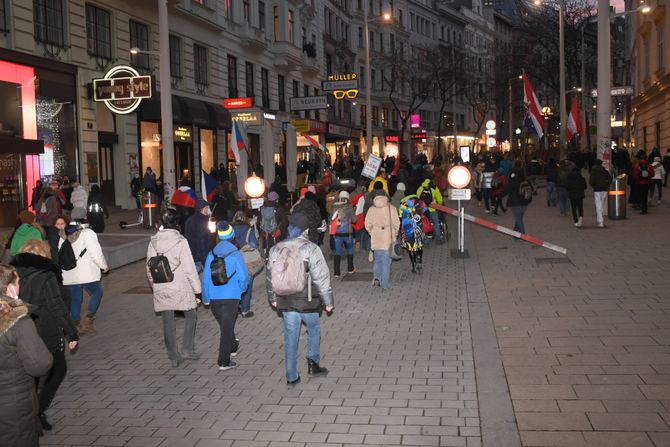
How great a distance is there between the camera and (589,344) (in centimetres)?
784

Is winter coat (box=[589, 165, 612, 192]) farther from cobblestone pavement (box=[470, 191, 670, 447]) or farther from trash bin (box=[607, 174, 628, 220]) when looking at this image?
cobblestone pavement (box=[470, 191, 670, 447])

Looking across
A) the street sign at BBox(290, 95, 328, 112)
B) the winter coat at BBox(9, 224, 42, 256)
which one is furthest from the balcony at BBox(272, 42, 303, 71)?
the winter coat at BBox(9, 224, 42, 256)

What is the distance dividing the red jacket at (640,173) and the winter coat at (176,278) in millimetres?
17197

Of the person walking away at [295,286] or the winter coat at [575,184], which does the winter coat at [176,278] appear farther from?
the winter coat at [575,184]

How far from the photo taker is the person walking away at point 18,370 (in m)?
4.12

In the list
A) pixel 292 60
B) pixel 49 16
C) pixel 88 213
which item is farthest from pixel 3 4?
pixel 292 60

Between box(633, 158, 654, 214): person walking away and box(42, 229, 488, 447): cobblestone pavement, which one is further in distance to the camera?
box(633, 158, 654, 214): person walking away

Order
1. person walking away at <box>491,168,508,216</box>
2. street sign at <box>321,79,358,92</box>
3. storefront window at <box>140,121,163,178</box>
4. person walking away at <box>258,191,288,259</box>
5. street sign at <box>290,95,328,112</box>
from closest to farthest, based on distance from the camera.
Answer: person walking away at <box>258,191,288,259</box>
person walking away at <box>491,168,508,216</box>
storefront window at <box>140,121,163,178</box>
street sign at <box>290,95,328,112</box>
street sign at <box>321,79,358,92</box>

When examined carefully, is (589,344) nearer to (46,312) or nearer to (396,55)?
(46,312)

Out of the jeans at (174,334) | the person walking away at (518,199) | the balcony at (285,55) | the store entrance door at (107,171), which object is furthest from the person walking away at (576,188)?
the balcony at (285,55)

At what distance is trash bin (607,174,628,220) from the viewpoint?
20.2 meters

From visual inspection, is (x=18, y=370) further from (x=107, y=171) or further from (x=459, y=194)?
(x=107, y=171)

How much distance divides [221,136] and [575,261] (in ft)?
81.1

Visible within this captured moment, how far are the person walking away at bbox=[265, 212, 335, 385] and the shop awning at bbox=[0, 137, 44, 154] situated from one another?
15.7 metres
